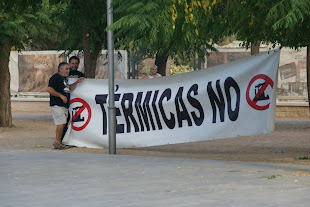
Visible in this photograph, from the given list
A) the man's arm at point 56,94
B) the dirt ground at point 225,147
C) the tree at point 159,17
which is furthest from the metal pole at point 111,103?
the tree at point 159,17

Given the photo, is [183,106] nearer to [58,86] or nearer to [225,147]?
[58,86]

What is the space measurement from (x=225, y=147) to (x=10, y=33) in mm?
7748

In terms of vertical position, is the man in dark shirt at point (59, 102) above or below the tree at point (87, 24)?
below

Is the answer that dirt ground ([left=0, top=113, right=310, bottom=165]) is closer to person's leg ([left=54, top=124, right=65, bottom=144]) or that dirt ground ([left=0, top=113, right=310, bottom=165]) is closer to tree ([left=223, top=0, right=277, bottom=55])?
person's leg ([left=54, top=124, right=65, bottom=144])

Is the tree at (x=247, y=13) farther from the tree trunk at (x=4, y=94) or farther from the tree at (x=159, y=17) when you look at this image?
the tree trunk at (x=4, y=94)

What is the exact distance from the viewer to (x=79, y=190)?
370 inches

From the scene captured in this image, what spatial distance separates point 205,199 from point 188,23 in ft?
14.1

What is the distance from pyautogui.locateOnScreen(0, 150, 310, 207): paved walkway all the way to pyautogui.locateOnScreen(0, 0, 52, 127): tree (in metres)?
9.15

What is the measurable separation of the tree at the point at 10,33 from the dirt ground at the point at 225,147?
85 centimetres

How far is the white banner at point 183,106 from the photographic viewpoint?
14.2 m

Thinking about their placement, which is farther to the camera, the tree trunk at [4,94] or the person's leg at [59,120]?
the tree trunk at [4,94]

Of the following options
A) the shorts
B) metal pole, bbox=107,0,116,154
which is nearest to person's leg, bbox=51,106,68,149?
the shorts

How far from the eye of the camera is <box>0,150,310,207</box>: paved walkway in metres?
8.43

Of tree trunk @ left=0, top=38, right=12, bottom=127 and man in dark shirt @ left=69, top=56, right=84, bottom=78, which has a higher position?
man in dark shirt @ left=69, top=56, right=84, bottom=78
